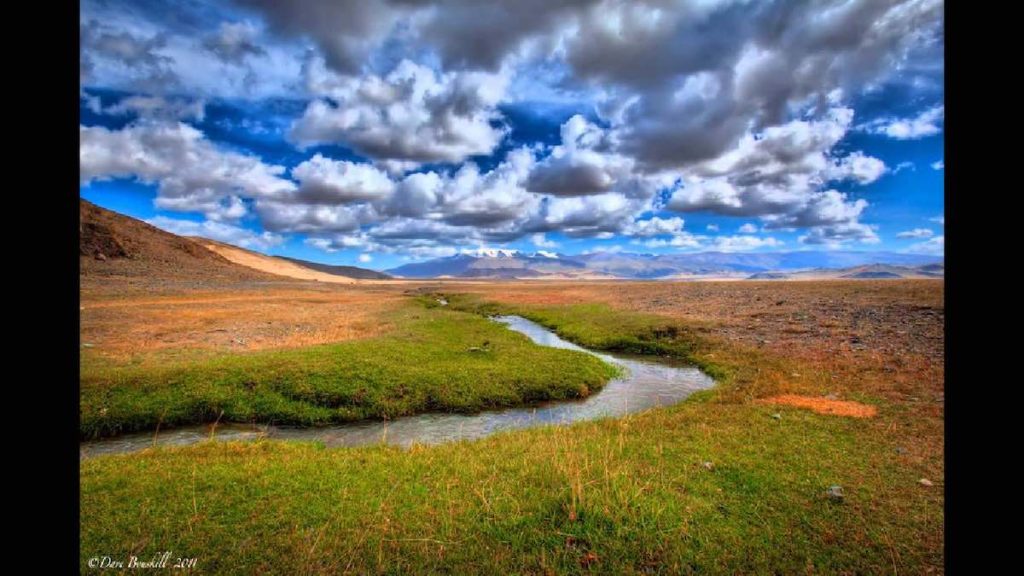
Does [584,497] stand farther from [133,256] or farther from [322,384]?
[133,256]

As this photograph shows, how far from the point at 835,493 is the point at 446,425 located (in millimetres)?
12740

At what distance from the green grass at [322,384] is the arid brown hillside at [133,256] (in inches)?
2837

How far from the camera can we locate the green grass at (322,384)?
677 inches

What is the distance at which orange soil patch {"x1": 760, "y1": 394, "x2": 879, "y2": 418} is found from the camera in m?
15.3

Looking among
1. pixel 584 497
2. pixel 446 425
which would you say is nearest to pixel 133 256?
pixel 446 425

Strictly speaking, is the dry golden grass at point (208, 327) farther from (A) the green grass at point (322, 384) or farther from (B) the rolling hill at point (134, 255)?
(B) the rolling hill at point (134, 255)

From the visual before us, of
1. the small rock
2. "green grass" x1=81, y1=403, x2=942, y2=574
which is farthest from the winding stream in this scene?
the small rock

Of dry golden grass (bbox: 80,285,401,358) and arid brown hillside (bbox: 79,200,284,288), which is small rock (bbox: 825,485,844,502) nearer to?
dry golden grass (bbox: 80,285,401,358)

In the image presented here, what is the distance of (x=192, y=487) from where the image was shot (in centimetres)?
940

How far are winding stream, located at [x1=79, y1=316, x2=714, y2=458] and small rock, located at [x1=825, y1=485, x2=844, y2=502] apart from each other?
29.8 feet
